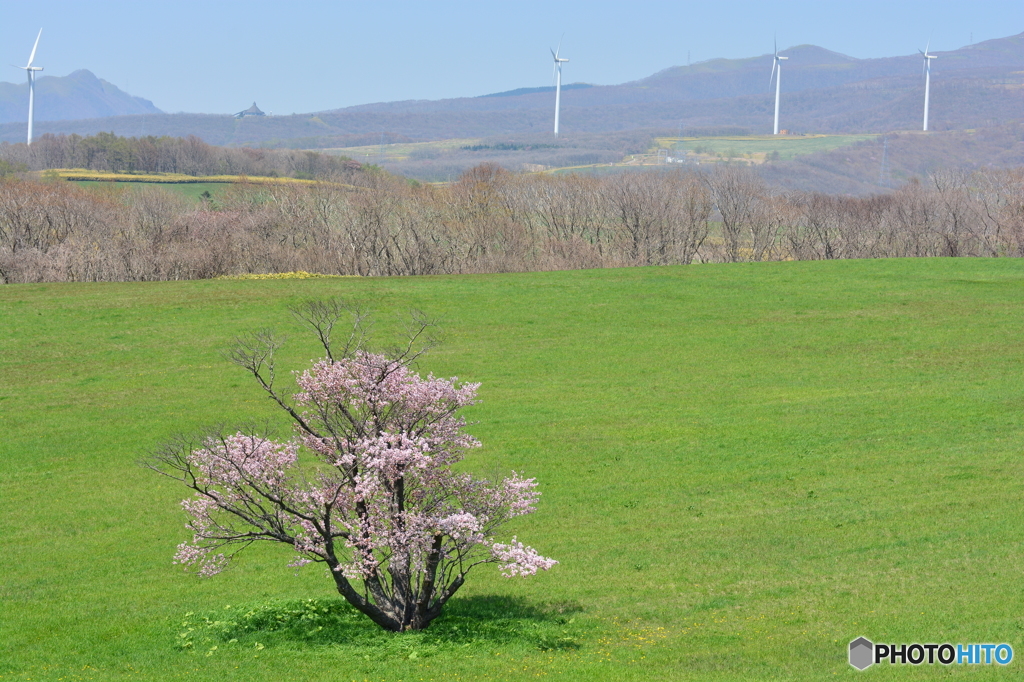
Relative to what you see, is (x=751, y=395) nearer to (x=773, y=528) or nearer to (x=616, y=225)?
(x=773, y=528)

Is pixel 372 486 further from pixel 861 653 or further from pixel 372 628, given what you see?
pixel 861 653

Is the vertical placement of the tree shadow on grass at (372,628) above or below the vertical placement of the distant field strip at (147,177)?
below

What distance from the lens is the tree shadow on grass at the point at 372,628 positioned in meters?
19.5

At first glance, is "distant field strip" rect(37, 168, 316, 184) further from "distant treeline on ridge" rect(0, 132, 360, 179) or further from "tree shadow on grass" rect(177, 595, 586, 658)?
"tree shadow on grass" rect(177, 595, 586, 658)

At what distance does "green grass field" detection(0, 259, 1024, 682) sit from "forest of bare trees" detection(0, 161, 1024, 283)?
18886mm

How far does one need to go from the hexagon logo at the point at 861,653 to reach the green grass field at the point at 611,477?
474 millimetres

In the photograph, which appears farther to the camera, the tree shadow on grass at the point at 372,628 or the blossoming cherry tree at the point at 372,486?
the tree shadow on grass at the point at 372,628

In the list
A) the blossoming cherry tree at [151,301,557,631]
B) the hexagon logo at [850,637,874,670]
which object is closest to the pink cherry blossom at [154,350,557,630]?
the blossoming cherry tree at [151,301,557,631]

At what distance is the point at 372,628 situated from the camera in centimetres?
2048

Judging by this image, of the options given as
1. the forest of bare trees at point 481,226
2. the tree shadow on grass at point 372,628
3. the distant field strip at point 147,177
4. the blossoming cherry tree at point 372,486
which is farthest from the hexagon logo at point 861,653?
the distant field strip at point 147,177

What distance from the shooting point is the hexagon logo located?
58.1 feet

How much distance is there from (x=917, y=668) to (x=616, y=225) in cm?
8433

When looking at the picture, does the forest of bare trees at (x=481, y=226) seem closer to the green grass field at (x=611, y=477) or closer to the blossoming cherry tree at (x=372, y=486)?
the green grass field at (x=611, y=477)

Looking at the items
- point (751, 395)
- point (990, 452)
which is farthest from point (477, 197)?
point (990, 452)
